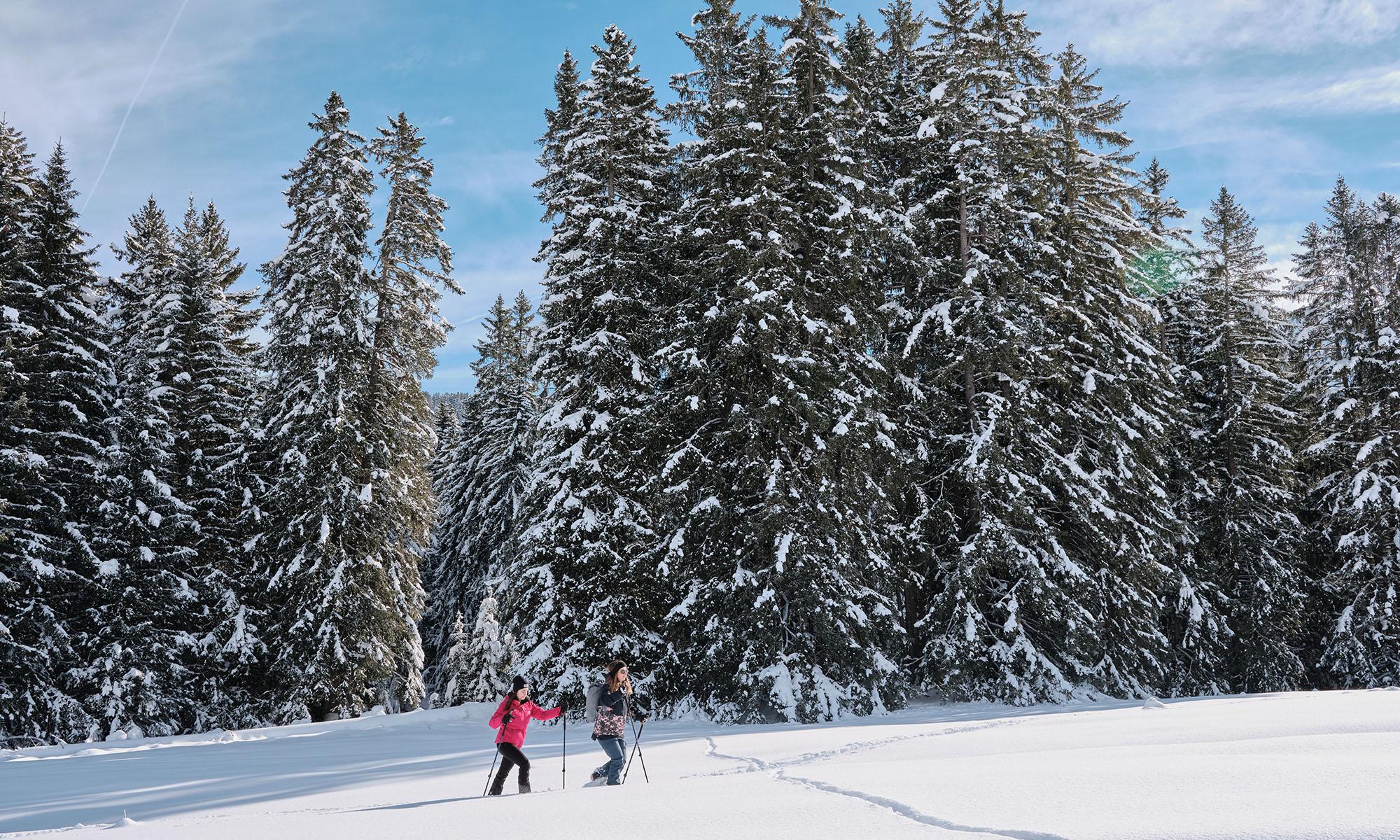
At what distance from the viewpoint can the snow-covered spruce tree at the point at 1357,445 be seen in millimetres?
24844

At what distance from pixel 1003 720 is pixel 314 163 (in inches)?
887

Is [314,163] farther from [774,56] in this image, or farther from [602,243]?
[774,56]

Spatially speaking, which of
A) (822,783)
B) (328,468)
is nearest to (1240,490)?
(822,783)

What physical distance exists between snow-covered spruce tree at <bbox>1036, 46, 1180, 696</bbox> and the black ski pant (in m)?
13.7

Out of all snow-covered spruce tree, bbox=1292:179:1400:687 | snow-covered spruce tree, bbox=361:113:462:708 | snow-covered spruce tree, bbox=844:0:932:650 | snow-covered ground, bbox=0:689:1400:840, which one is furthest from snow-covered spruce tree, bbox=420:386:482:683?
snow-covered spruce tree, bbox=1292:179:1400:687

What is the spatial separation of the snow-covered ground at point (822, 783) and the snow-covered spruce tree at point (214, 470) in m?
6.98

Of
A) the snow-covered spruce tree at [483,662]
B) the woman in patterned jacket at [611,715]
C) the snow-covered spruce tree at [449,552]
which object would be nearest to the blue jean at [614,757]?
the woman in patterned jacket at [611,715]

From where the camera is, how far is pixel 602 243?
20453 mm

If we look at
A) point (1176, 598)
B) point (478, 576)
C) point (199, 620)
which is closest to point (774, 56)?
point (1176, 598)

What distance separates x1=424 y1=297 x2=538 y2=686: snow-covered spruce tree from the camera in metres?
33.4

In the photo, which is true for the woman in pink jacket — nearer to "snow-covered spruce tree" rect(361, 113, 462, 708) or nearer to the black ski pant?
the black ski pant

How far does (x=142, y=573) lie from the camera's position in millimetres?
22250

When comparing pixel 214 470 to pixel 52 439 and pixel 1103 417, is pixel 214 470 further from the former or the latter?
pixel 1103 417

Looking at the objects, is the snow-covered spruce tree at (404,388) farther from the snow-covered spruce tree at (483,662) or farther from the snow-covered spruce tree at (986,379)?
the snow-covered spruce tree at (986,379)
